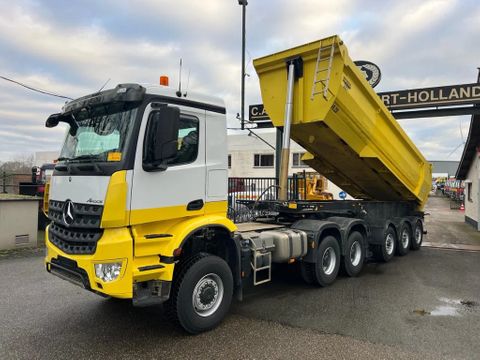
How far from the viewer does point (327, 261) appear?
7.02 m

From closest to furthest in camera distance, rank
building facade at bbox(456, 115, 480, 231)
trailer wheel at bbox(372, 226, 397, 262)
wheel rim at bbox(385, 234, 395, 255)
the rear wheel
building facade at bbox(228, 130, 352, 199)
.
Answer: the rear wheel
trailer wheel at bbox(372, 226, 397, 262)
wheel rim at bbox(385, 234, 395, 255)
building facade at bbox(456, 115, 480, 231)
building facade at bbox(228, 130, 352, 199)

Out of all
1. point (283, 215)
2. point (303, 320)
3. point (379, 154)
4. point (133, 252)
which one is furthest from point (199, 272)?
point (379, 154)

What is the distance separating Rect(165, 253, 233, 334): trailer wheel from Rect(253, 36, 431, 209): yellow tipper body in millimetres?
3357

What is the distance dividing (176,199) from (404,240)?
Answer: 7.93 m

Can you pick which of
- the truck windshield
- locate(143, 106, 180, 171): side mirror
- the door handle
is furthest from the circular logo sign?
the truck windshield

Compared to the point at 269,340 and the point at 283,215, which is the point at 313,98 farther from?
the point at 269,340

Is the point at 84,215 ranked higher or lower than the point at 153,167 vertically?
lower

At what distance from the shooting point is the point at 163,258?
418cm

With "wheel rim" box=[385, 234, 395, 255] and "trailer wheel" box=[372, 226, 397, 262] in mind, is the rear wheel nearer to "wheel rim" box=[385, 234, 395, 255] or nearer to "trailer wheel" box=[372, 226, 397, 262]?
"trailer wheel" box=[372, 226, 397, 262]

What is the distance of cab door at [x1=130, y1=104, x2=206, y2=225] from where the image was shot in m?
4.06

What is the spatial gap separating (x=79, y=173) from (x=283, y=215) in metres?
4.34

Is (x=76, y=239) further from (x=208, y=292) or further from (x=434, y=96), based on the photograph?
(x=434, y=96)

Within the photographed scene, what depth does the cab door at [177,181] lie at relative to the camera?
4059 mm

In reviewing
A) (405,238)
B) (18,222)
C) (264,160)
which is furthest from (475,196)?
(264,160)
